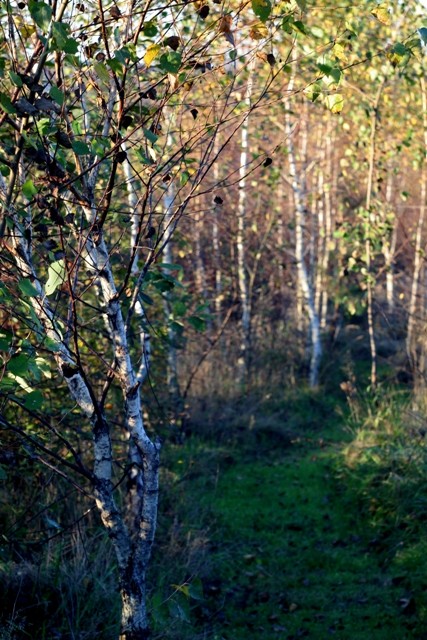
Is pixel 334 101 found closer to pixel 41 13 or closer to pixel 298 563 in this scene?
pixel 41 13

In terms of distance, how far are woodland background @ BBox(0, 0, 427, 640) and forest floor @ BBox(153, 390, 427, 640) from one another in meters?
0.03

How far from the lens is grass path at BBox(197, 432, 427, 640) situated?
595cm

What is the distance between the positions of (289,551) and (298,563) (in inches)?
11.0

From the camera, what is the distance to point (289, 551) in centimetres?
747

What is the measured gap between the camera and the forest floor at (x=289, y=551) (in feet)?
19.4

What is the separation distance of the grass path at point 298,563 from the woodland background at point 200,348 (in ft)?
0.08

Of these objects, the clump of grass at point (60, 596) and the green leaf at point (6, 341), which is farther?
the clump of grass at point (60, 596)

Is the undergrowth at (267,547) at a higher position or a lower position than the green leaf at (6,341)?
lower

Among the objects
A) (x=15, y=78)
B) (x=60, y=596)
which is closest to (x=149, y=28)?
(x=15, y=78)

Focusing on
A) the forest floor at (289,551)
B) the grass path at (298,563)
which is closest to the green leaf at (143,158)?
the forest floor at (289,551)

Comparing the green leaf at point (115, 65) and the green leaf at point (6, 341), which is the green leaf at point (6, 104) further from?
the green leaf at point (6, 341)

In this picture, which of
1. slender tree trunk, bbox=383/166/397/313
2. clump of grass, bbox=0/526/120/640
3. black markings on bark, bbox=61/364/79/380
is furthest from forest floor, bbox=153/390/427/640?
slender tree trunk, bbox=383/166/397/313

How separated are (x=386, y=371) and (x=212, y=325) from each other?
3.08 meters

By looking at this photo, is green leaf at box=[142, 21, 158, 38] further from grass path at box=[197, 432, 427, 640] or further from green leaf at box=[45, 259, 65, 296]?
grass path at box=[197, 432, 427, 640]
